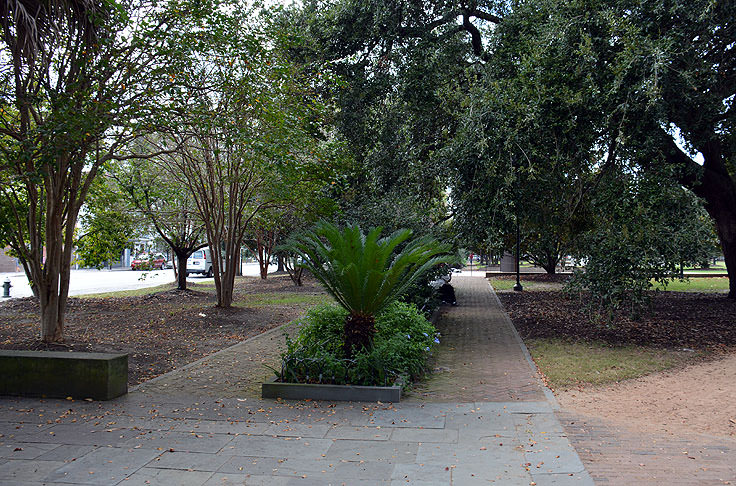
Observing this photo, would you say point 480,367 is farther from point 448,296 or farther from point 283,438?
point 448,296

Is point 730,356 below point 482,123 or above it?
below

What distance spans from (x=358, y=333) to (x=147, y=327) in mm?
6670

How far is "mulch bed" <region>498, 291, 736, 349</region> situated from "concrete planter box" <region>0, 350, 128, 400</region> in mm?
7921

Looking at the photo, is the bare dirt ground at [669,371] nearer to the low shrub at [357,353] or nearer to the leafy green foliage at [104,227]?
the low shrub at [357,353]

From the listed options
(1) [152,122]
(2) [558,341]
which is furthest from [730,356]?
(1) [152,122]

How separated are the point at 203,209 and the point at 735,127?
12816 millimetres

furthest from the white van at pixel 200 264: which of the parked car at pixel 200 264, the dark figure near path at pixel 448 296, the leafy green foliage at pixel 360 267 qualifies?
the leafy green foliage at pixel 360 267

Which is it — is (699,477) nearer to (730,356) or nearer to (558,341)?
(730,356)

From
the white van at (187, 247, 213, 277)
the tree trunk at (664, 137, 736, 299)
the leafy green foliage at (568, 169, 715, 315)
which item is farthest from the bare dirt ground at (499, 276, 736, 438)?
the white van at (187, 247, 213, 277)

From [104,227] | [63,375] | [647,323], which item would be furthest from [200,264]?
[63,375]

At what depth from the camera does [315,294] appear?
2186 cm

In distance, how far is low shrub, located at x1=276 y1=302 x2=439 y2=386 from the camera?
671 centimetres

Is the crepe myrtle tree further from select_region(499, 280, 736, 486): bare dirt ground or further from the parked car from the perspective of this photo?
the parked car

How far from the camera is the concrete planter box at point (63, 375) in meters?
6.38
